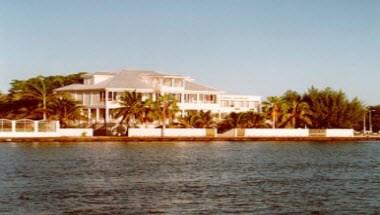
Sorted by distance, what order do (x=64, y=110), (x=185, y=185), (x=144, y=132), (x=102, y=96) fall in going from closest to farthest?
(x=185, y=185) < (x=144, y=132) < (x=64, y=110) < (x=102, y=96)

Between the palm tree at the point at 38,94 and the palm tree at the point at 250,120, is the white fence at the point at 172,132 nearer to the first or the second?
the palm tree at the point at 250,120

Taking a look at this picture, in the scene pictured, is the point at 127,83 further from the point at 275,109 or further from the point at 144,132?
the point at 275,109

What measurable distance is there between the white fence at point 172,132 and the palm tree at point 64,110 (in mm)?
9469

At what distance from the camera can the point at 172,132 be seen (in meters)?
111

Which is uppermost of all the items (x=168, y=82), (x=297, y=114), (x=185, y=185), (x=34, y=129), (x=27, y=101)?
(x=168, y=82)

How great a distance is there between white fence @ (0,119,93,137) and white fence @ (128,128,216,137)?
7859mm

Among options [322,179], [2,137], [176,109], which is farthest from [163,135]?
[322,179]

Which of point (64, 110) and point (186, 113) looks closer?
point (64, 110)

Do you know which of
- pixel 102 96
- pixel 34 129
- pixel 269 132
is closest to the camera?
pixel 34 129

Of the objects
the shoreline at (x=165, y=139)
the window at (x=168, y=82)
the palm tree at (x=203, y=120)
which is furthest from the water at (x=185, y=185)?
the window at (x=168, y=82)

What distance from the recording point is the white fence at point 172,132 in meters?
108

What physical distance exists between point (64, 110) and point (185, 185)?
68163mm

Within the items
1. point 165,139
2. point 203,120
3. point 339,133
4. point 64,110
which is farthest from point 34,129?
point 339,133

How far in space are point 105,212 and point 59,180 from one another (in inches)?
597
